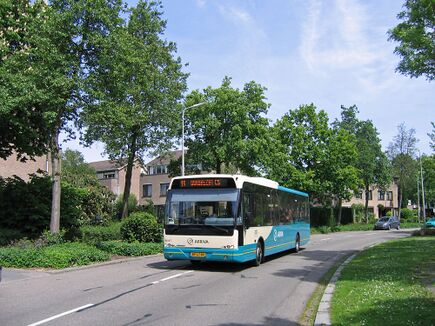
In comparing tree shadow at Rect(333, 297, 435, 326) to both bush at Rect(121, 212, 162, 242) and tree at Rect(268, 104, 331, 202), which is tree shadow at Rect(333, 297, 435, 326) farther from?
tree at Rect(268, 104, 331, 202)

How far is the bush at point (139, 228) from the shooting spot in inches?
827

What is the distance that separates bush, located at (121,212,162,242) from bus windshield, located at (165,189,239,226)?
6.80 metres

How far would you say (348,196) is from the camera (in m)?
50.5

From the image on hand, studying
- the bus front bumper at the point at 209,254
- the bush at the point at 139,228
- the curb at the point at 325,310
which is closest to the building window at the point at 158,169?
the bush at the point at 139,228

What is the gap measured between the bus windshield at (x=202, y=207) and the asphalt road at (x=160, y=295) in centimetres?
156

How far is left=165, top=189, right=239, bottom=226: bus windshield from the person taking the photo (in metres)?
13.9

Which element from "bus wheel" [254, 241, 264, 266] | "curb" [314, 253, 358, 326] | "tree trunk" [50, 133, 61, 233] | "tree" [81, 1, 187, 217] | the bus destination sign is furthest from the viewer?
"tree" [81, 1, 187, 217]

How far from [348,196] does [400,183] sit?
76.2 feet

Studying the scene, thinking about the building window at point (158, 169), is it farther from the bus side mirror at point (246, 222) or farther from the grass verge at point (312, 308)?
the grass verge at point (312, 308)

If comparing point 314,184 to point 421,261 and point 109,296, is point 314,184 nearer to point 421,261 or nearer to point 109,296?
point 421,261

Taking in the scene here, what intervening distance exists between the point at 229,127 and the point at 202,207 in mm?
22399

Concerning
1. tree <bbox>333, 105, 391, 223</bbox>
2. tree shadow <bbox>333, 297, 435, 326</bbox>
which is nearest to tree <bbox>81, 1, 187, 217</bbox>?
tree shadow <bbox>333, 297, 435, 326</bbox>

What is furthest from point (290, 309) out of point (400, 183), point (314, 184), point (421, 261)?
point (400, 183)

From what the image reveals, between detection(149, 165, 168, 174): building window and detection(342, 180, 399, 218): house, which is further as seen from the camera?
detection(342, 180, 399, 218): house
